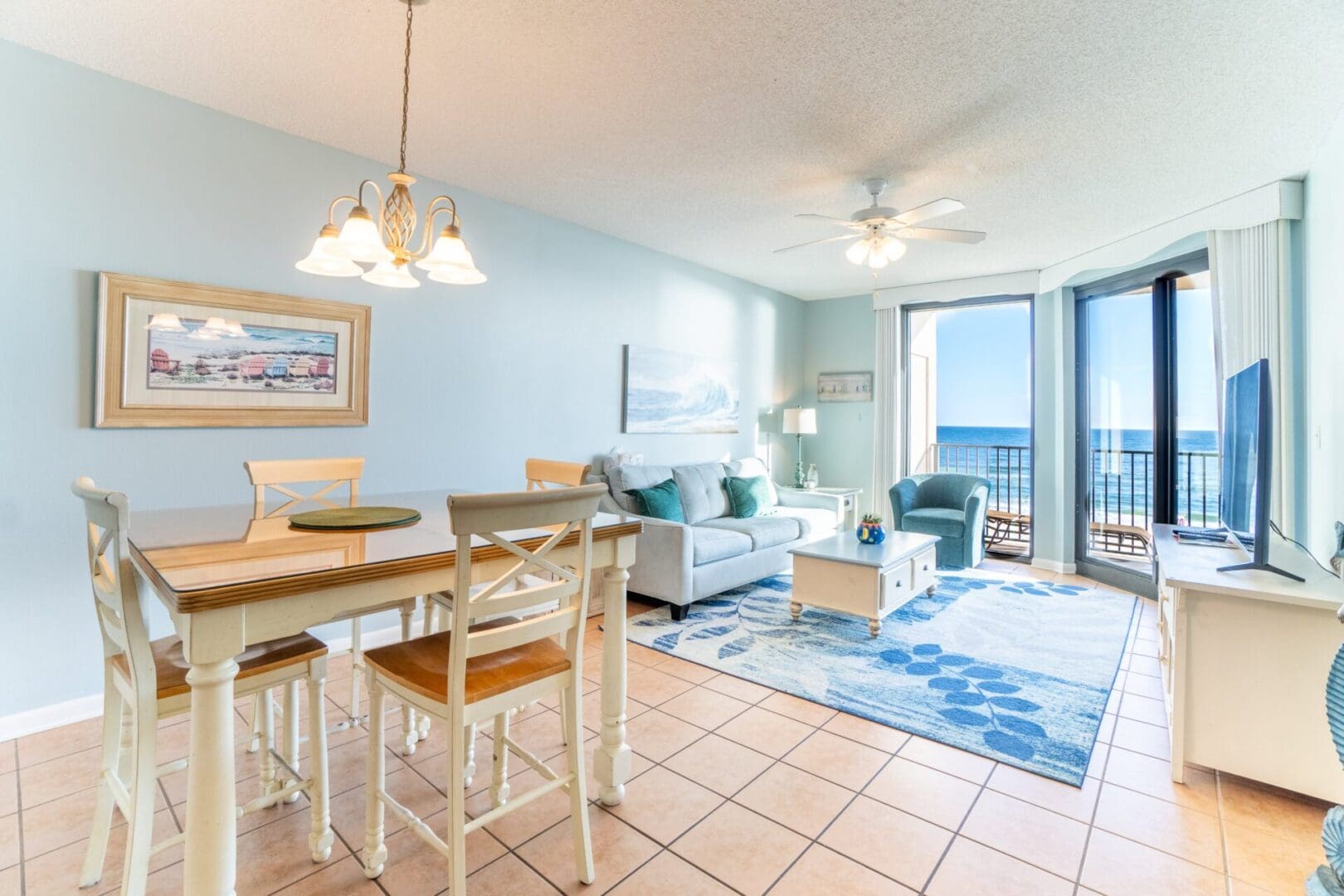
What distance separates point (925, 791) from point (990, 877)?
39 cm

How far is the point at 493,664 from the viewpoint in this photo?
5.31 feet

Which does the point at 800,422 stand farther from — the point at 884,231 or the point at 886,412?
the point at 884,231

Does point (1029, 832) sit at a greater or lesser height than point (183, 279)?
lesser

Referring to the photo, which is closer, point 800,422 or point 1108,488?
point 1108,488

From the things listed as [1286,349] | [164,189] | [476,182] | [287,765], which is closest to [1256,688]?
[1286,349]

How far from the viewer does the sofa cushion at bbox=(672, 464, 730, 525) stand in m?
4.40

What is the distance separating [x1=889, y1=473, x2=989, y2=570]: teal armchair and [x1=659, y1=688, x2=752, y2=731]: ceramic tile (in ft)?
9.39

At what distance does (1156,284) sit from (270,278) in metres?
5.40

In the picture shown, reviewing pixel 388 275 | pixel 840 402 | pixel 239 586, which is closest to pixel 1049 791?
pixel 239 586

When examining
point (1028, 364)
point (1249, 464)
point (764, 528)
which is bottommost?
point (764, 528)

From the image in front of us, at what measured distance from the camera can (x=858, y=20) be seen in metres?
2.00

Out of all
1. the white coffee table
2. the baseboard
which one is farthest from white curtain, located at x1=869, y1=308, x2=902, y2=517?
the white coffee table

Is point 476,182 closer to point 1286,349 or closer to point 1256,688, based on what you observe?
point 1256,688

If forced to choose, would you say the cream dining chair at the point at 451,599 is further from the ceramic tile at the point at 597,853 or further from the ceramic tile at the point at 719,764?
the ceramic tile at the point at 719,764
